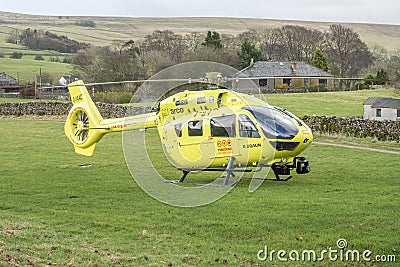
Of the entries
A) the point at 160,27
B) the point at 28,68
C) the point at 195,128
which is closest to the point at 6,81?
the point at 28,68

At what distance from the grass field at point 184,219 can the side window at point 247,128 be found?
148 centimetres

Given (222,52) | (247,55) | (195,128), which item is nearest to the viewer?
(195,128)

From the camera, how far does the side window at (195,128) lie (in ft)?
56.9

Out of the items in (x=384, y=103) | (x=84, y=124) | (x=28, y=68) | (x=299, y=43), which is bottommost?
(x=384, y=103)

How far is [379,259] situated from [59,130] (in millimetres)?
31390

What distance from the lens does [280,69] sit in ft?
253

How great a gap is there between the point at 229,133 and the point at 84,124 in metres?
5.98

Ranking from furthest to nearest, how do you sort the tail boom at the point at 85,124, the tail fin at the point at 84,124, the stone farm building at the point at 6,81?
the stone farm building at the point at 6,81
the tail fin at the point at 84,124
the tail boom at the point at 85,124

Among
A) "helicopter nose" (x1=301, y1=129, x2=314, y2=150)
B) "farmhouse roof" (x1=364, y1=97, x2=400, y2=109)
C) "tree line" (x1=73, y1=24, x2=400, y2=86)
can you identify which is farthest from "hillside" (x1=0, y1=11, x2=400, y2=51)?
"helicopter nose" (x1=301, y1=129, x2=314, y2=150)

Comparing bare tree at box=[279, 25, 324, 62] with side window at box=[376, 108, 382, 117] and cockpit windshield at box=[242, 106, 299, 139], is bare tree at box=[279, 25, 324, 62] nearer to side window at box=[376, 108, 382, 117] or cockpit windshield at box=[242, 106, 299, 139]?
side window at box=[376, 108, 382, 117]

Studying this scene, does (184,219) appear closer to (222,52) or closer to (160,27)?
(222,52)

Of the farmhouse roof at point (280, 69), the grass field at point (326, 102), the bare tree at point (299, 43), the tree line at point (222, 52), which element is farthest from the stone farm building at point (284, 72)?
the bare tree at point (299, 43)

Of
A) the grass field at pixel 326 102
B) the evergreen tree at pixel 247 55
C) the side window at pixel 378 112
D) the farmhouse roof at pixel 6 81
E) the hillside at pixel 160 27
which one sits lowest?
the grass field at pixel 326 102

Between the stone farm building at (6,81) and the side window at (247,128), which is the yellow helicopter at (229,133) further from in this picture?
the stone farm building at (6,81)
